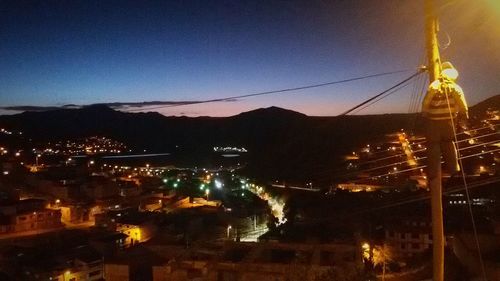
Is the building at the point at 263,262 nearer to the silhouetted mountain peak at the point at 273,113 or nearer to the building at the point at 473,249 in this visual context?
the building at the point at 473,249

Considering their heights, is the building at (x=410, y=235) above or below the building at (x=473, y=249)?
below

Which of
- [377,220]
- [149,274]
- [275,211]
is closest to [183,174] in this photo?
[275,211]

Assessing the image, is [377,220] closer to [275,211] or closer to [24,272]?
[275,211]

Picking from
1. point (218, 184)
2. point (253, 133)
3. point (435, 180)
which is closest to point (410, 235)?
point (435, 180)

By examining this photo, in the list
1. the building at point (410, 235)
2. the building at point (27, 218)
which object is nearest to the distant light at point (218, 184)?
the building at point (27, 218)

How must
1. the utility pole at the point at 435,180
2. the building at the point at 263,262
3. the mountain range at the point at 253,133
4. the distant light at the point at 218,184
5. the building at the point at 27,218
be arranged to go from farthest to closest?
the distant light at the point at 218,184 < the mountain range at the point at 253,133 < the building at the point at 27,218 < the building at the point at 263,262 < the utility pole at the point at 435,180

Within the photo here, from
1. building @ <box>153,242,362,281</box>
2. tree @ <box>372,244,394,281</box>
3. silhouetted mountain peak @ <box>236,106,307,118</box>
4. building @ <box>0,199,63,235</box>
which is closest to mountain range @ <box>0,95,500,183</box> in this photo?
silhouetted mountain peak @ <box>236,106,307,118</box>

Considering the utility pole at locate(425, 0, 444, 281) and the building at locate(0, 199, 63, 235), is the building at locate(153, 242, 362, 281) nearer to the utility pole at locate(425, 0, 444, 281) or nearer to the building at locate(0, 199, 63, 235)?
the utility pole at locate(425, 0, 444, 281)

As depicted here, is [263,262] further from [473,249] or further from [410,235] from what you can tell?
[410,235]
